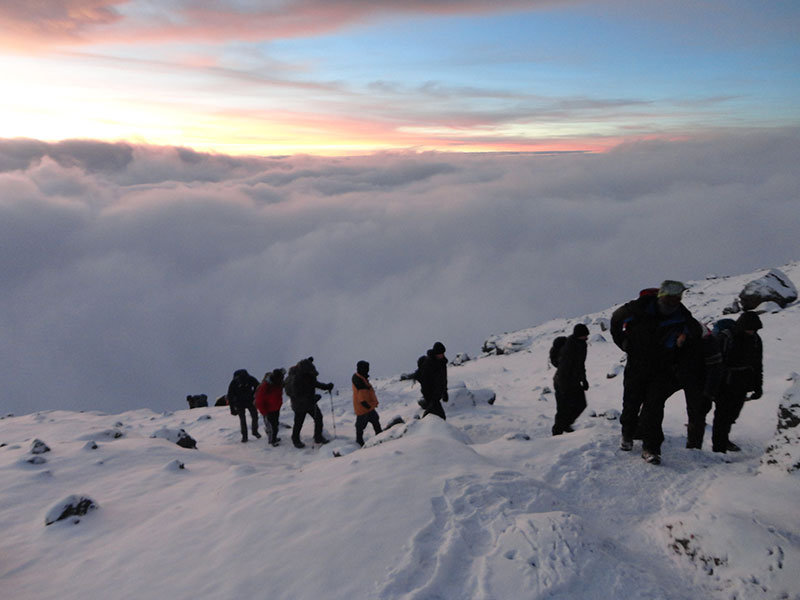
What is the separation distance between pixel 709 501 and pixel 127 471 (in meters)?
8.42

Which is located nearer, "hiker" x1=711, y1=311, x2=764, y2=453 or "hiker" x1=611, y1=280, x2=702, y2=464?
"hiker" x1=611, y1=280, x2=702, y2=464

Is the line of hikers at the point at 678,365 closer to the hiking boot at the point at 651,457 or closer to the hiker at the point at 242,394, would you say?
the hiking boot at the point at 651,457

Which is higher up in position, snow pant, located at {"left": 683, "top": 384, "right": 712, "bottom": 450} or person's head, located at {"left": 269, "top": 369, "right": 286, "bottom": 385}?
snow pant, located at {"left": 683, "top": 384, "right": 712, "bottom": 450}

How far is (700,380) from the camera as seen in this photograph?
6.48 m

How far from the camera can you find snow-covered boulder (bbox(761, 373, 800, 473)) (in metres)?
4.74

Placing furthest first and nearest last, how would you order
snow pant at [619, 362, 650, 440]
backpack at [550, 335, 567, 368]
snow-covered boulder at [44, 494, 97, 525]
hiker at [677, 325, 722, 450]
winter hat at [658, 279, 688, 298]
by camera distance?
1. backpack at [550, 335, 567, 368]
2. hiker at [677, 325, 722, 450]
3. snow pant at [619, 362, 650, 440]
4. snow-covered boulder at [44, 494, 97, 525]
5. winter hat at [658, 279, 688, 298]

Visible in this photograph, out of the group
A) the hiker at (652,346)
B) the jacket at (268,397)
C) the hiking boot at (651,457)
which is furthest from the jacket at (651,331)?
the jacket at (268,397)

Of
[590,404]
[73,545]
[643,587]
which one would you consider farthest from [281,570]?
[590,404]

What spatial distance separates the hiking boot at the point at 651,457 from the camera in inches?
226

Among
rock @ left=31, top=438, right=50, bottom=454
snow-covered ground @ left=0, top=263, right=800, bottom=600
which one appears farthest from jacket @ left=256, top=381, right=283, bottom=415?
rock @ left=31, top=438, right=50, bottom=454

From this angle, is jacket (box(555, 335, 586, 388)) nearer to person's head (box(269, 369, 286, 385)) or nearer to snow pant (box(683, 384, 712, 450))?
snow pant (box(683, 384, 712, 450))

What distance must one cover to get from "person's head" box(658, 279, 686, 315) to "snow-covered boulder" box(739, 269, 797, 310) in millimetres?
16510

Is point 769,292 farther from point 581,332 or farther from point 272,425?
point 272,425

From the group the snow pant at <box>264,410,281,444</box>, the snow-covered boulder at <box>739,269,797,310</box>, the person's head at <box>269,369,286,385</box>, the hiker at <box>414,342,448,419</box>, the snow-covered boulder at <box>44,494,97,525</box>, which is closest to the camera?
the snow-covered boulder at <box>44,494,97,525</box>
